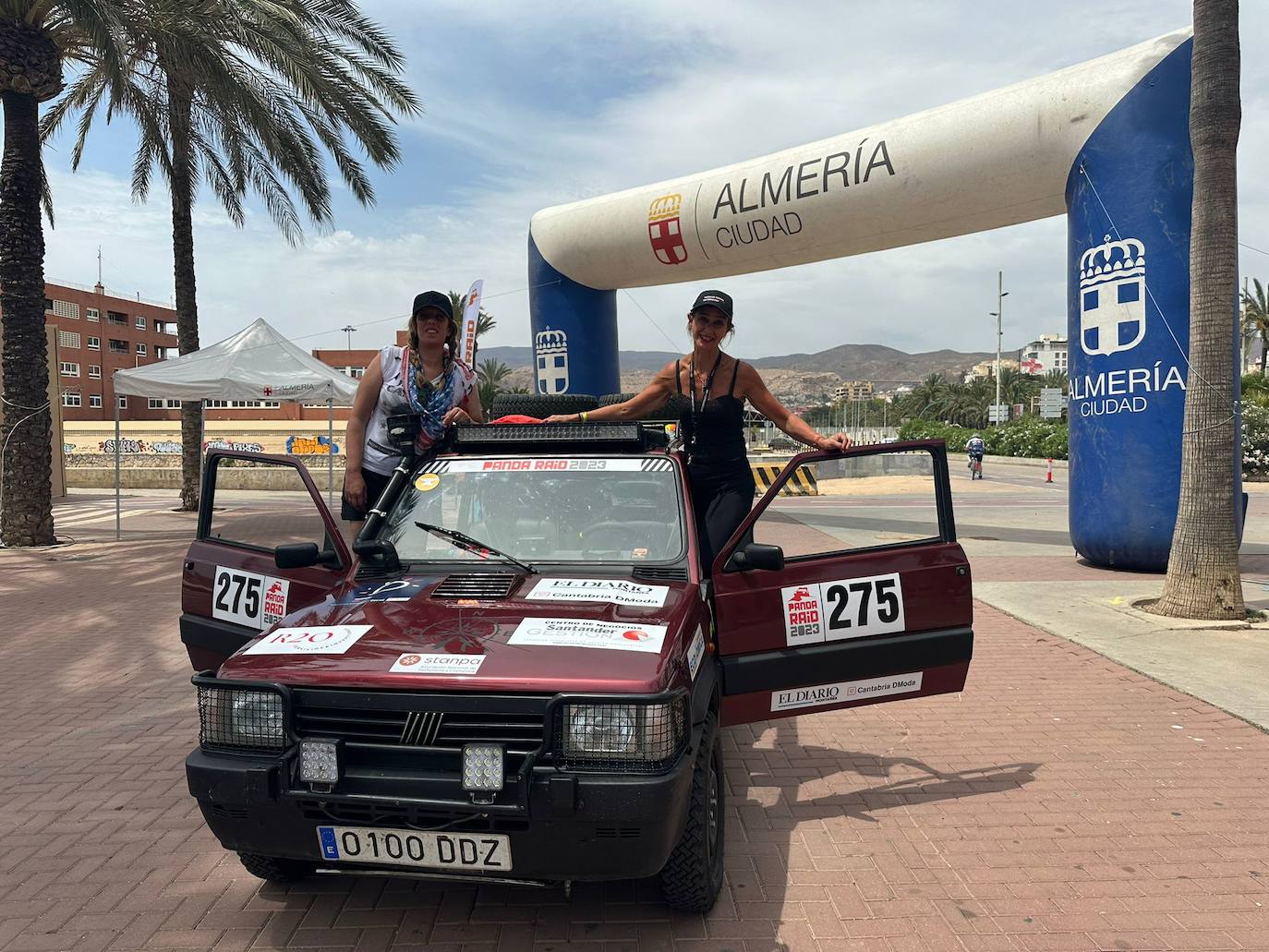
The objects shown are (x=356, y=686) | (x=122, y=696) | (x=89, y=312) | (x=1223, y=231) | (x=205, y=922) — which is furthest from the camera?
(x=89, y=312)

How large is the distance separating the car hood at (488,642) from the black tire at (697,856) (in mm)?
424

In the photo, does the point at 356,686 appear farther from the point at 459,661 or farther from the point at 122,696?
the point at 122,696

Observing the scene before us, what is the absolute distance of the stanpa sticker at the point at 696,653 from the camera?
9.52 feet

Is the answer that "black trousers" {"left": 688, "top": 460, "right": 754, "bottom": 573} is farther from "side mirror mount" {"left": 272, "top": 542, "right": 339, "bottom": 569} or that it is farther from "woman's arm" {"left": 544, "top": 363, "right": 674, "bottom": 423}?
"side mirror mount" {"left": 272, "top": 542, "right": 339, "bottom": 569}

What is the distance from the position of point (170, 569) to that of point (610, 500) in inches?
357

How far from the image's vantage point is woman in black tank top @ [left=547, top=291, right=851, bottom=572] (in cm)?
446

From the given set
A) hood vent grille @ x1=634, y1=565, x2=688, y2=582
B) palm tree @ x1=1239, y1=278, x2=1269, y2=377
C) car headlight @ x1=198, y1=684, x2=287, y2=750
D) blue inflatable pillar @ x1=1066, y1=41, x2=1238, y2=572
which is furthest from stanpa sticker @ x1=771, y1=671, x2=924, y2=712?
palm tree @ x1=1239, y1=278, x2=1269, y2=377

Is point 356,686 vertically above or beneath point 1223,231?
beneath

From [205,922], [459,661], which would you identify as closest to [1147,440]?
[459,661]

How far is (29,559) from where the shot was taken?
11531 mm

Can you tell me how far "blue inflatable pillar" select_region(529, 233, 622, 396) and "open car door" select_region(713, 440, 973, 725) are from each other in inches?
431

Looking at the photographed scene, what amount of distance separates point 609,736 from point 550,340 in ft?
41.5

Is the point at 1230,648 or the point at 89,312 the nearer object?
the point at 1230,648

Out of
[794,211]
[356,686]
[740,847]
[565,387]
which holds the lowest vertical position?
[740,847]
